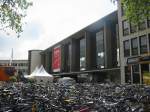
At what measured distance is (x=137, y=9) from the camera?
19.2 meters

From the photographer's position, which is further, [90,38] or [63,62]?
[63,62]

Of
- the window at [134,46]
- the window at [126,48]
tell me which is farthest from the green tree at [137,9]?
the window at [126,48]

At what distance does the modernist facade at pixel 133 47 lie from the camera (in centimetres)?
3488

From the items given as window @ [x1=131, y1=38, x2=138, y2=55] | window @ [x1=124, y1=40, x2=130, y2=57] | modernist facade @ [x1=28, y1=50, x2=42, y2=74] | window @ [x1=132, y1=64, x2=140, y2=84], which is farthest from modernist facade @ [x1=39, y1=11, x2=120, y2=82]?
modernist facade @ [x1=28, y1=50, x2=42, y2=74]

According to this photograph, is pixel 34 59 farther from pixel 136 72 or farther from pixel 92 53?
pixel 136 72

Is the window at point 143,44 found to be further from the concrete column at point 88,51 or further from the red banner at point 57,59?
the red banner at point 57,59

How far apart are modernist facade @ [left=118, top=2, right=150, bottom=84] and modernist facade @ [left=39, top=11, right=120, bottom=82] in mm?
3840

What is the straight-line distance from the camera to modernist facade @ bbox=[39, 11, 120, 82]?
156ft

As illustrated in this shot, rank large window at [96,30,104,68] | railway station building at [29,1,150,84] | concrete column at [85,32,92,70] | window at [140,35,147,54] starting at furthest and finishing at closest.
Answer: concrete column at [85,32,92,70], large window at [96,30,104,68], railway station building at [29,1,150,84], window at [140,35,147,54]

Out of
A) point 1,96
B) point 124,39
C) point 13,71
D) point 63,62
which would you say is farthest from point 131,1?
point 63,62

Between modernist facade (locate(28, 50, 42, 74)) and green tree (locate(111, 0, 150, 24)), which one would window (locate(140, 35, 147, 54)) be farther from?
modernist facade (locate(28, 50, 42, 74))

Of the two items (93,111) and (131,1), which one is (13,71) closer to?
(131,1)

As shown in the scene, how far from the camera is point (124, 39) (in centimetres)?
3938

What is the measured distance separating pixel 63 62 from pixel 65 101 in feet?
214
